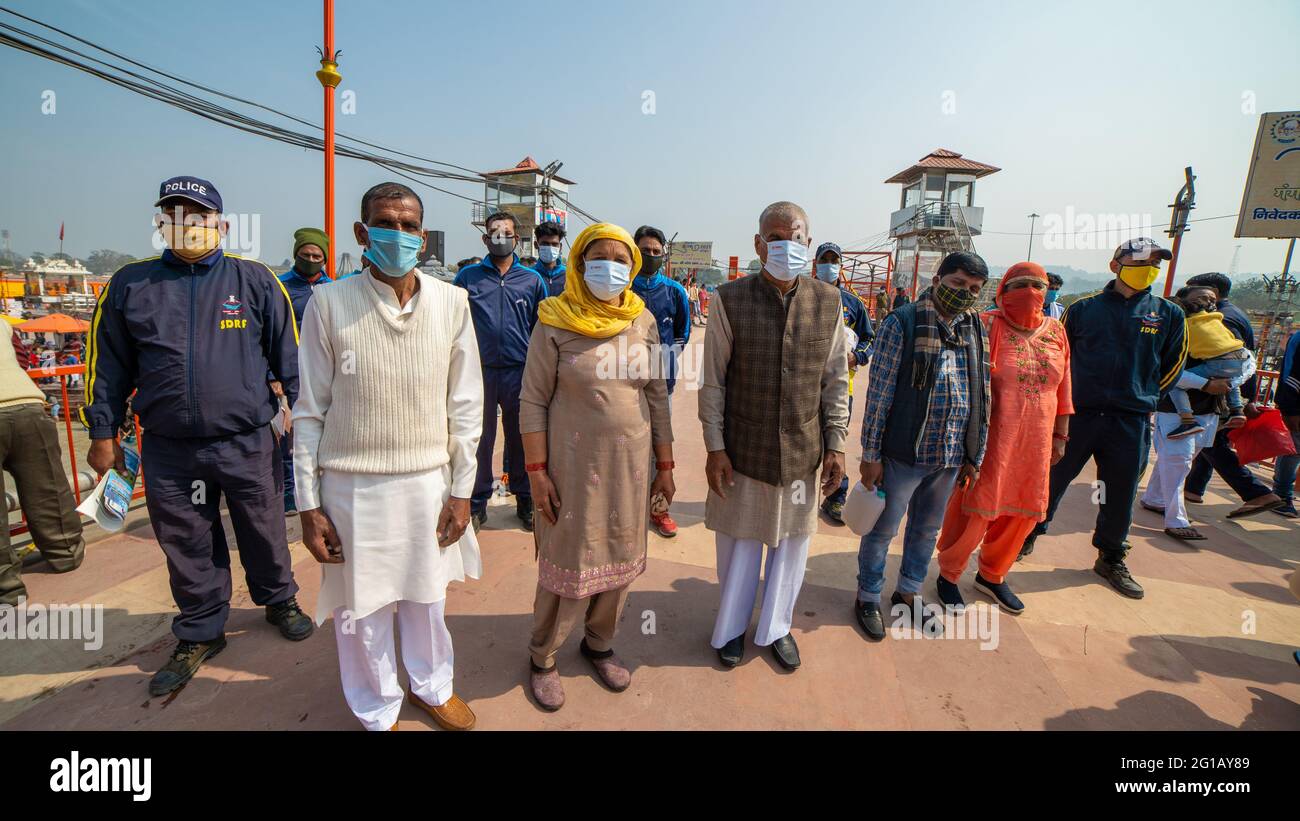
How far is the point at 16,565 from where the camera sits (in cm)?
311

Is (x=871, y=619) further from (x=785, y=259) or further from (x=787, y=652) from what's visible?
(x=785, y=259)

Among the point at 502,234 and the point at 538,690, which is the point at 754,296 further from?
the point at 502,234

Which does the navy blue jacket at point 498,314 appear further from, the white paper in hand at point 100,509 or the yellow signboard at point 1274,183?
the yellow signboard at point 1274,183

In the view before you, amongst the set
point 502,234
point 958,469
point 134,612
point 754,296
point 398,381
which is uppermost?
point 502,234

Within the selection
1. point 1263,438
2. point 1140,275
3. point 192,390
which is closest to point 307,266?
point 192,390

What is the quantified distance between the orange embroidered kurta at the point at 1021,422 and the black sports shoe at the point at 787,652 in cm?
141

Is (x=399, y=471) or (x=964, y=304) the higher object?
(x=964, y=304)

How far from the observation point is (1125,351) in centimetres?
348

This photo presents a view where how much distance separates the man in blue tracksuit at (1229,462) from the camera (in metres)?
4.73

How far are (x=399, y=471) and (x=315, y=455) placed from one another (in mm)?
311

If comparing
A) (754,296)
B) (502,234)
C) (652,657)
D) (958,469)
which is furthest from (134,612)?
(958,469)

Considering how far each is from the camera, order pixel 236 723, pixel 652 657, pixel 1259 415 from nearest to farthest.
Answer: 1. pixel 236 723
2. pixel 652 657
3. pixel 1259 415

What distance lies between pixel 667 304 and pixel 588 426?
2375 millimetres

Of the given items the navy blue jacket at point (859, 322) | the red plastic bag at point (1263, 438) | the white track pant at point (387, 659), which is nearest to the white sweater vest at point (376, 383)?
the white track pant at point (387, 659)
